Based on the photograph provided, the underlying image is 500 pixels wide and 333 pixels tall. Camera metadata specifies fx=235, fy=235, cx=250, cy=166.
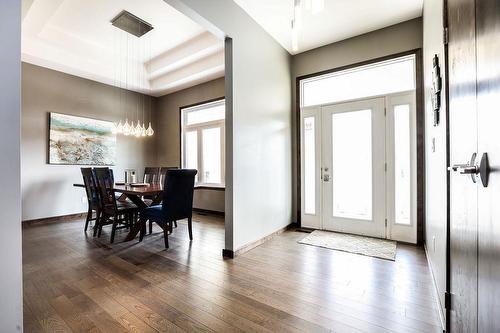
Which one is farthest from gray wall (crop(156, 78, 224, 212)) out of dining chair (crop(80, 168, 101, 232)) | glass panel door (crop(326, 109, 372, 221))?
glass panel door (crop(326, 109, 372, 221))

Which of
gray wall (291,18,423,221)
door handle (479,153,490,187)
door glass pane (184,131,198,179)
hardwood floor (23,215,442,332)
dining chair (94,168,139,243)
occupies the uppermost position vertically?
gray wall (291,18,423,221)

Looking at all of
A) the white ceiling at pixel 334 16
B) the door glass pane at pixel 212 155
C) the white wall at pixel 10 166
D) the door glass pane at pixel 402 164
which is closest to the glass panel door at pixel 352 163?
the door glass pane at pixel 402 164

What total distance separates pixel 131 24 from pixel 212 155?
2836 millimetres

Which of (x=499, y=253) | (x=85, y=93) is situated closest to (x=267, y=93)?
(x=499, y=253)

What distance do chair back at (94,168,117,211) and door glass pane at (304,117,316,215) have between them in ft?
9.92

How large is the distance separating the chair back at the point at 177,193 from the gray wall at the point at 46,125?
2977mm

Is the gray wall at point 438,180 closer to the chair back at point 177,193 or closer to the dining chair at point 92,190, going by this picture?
the chair back at point 177,193

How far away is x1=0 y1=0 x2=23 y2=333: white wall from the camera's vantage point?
1.02 meters

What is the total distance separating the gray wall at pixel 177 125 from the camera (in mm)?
5266

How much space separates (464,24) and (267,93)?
8.35 feet

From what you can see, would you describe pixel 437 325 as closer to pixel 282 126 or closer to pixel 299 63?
pixel 282 126

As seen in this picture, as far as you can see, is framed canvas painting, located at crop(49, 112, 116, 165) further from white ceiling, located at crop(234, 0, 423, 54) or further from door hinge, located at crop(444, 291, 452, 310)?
door hinge, located at crop(444, 291, 452, 310)

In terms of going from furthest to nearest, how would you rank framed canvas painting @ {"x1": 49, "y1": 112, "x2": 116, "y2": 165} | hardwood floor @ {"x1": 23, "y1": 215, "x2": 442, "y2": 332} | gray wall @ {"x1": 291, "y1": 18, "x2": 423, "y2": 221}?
framed canvas painting @ {"x1": 49, "y1": 112, "x2": 116, "y2": 165}
gray wall @ {"x1": 291, "y1": 18, "x2": 423, "y2": 221}
hardwood floor @ {"x1": 23, "y1": 215, "x2": 442, "y2": 332}

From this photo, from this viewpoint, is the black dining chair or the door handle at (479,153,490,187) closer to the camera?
the door handle at (479,153,490,187)
